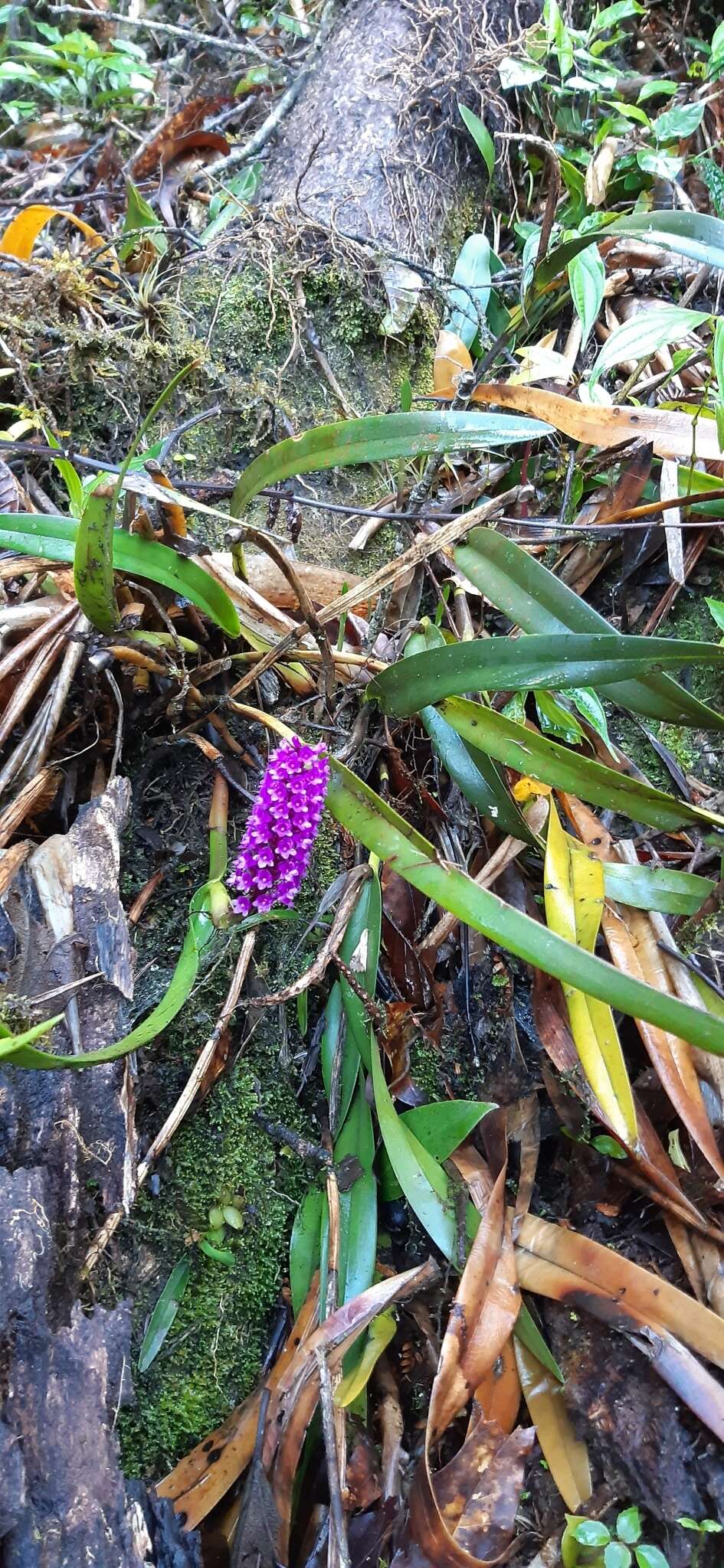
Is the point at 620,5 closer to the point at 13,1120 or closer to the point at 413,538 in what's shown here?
the point at 413,538

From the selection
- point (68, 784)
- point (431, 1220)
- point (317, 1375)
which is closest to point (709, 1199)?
point (431, 1220)

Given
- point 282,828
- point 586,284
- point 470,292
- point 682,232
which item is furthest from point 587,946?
point 470,292

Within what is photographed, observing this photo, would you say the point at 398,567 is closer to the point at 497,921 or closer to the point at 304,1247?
the point at 497,921

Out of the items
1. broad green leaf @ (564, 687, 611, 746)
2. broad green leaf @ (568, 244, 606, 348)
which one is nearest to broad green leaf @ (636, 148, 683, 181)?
broad green leaf @ (568, 244, 606, 348)

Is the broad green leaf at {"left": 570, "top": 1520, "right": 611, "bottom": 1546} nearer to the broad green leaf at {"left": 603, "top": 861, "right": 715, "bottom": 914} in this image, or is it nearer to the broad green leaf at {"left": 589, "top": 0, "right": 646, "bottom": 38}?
the broad green leaf at {"left": 603, "top": 861, "right": 715, "bottom": 914}

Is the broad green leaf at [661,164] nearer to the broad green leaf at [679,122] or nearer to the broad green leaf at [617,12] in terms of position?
the broad green leaf at [679,122]

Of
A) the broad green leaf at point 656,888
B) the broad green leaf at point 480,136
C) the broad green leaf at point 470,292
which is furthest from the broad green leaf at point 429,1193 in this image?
the broad green leaf at point 480,136
